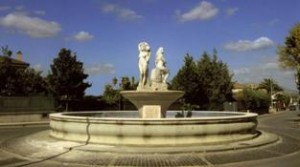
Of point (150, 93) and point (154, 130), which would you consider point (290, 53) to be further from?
point (154, 130)

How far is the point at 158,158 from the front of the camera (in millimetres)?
12797

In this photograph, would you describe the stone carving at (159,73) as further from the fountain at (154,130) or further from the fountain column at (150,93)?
the fountain at (154,130)

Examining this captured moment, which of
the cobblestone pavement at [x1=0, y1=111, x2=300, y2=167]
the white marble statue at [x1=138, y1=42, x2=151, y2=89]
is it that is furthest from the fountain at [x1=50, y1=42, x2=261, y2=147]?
the white marble statue at [x1=138, y1=42, x2=151, y2=89]

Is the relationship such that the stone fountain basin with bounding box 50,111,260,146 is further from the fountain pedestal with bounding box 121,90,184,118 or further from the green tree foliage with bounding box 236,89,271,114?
the green tree foliage with bounding box 236,89,271,114

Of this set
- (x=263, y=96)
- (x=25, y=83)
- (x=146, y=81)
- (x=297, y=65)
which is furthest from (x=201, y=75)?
(x=146, y=81)

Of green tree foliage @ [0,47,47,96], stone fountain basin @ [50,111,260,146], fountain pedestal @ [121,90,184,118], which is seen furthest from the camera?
green tree foliage @ [0,47,47,96]

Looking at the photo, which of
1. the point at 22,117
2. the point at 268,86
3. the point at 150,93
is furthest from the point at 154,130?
the point at 268,86

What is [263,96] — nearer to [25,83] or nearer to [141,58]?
[25,83]

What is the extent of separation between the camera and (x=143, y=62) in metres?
20.1

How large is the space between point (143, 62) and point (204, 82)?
31762mm

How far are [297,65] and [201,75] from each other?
1465cm

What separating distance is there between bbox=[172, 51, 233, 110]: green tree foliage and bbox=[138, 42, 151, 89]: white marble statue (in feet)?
97.2

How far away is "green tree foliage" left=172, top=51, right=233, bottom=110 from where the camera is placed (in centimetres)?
4994

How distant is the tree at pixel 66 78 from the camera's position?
50344 mm
